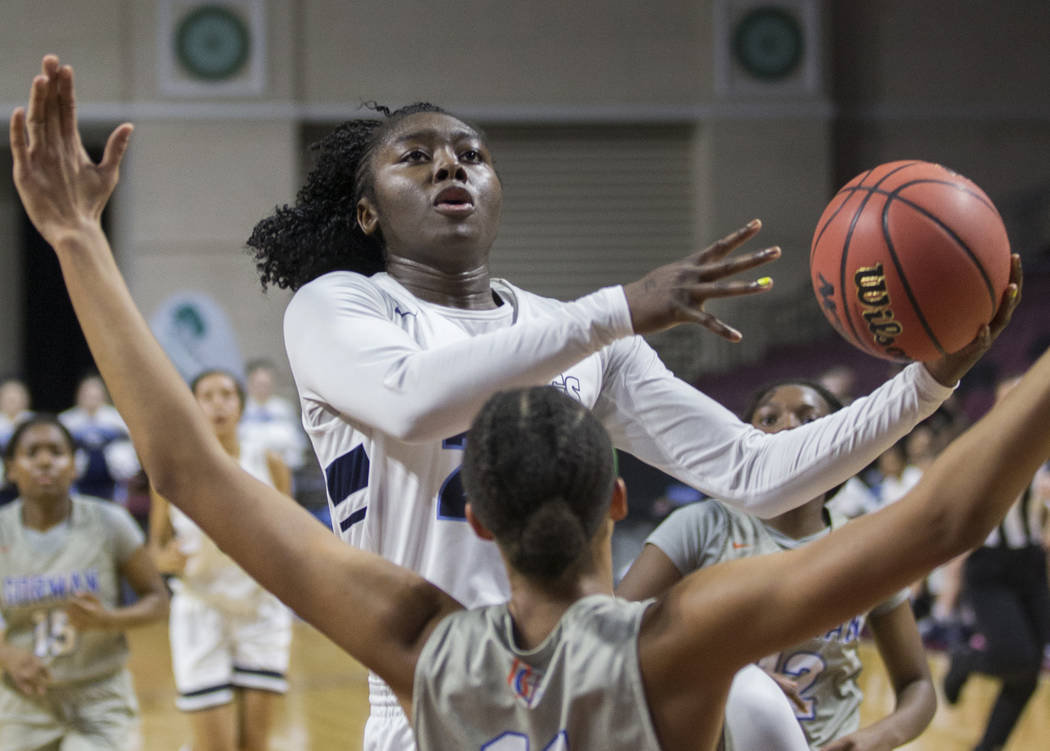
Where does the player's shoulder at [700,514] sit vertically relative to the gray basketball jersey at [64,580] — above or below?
above

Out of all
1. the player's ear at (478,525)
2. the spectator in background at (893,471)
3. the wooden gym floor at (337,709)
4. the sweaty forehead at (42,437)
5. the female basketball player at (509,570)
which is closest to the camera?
the female basketball player at (509,570)

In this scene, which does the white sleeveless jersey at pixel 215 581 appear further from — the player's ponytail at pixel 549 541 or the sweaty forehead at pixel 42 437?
the player's ponytail at pixel 549 541

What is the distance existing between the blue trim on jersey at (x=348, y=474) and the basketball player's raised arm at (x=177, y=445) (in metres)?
0.50

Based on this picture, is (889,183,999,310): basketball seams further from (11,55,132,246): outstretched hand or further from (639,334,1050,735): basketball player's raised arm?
(11,55,132,246): outstretched hand

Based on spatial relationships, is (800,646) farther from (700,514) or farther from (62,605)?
(62,605)

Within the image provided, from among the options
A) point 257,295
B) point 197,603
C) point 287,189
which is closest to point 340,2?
point 287,189

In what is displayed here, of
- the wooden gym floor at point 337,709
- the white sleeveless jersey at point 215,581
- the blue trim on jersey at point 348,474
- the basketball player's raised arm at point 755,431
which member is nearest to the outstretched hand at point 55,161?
the blue trim on jersey at point 348,474

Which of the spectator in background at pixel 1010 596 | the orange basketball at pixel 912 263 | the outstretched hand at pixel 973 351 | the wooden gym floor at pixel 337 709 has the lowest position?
the wooden gym floor at pixel 337 709

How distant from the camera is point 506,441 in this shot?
150 centimetres

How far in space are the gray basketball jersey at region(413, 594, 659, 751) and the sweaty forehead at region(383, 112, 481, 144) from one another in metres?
1.00

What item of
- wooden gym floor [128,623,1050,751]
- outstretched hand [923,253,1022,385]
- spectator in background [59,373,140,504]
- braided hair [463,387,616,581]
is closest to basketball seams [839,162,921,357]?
outstretched hand [923,253,1022,385]

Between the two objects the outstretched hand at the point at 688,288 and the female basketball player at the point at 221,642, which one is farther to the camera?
the female basketball player at the point at 221,642

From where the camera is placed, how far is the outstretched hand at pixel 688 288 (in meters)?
1.64

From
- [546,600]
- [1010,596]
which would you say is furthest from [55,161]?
[1010,596]
